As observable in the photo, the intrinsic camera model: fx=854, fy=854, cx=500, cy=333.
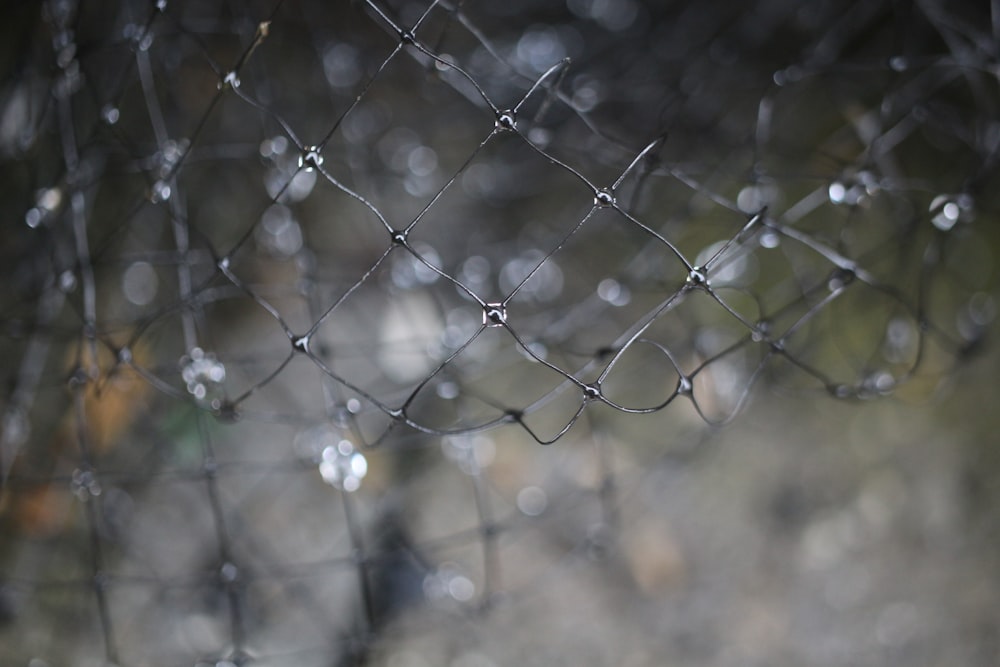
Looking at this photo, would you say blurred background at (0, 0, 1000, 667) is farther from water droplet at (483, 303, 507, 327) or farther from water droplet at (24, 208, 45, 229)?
water droplet at (483, 303, 507, 327)

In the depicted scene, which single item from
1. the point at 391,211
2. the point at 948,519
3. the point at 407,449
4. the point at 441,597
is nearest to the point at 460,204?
the point at 391,211

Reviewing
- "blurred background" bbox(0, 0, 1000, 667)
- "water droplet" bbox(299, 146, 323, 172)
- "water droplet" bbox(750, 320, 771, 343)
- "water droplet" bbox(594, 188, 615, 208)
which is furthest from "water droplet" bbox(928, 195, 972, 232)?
"water droplet" bbox(299, 146, 323, 172)

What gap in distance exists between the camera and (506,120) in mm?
399

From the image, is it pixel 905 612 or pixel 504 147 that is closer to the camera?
pixel 905 612

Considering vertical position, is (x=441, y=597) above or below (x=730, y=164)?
below

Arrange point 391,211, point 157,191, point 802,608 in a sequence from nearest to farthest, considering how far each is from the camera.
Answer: point 157,191 < point 802,608 < point 391,211

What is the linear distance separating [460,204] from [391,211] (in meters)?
0.06

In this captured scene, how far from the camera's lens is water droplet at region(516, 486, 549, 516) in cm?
65

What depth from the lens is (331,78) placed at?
2.40 ft

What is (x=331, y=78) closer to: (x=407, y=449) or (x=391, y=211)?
(x=391, y=211)

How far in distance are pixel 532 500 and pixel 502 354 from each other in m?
0.12

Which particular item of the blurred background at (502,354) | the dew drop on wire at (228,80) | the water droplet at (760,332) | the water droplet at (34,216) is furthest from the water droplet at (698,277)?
the water droplet at (34,216)

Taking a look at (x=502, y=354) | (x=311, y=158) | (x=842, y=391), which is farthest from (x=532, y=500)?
(x=311, y=158)

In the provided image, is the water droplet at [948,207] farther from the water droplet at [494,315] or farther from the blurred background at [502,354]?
the water droplet at [494,315]
